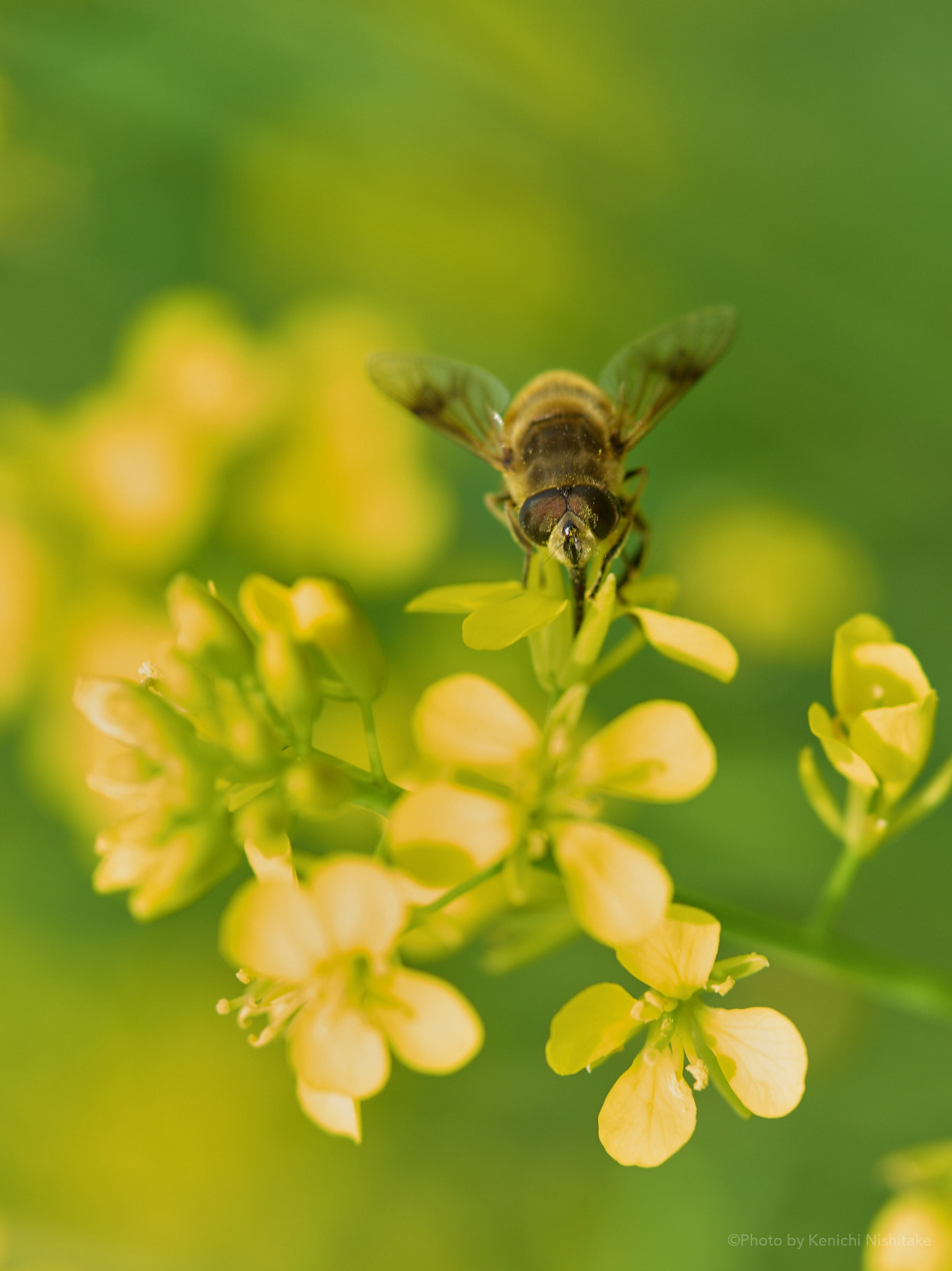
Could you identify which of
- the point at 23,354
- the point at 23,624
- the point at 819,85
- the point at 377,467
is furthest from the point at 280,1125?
the point at 819,85

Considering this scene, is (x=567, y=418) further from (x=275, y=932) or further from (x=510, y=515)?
(x=275, y=932)

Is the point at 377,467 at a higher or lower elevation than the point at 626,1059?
higher

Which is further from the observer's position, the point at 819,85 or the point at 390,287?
the point at 390,287

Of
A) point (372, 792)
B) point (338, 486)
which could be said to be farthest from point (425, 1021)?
point (338, 486)

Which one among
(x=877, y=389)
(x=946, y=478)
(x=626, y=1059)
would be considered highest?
(x=877, y=389)

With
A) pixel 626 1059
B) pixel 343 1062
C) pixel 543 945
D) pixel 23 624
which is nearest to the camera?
pixel 343 1062

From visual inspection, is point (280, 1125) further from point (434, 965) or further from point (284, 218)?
point (284, 218)

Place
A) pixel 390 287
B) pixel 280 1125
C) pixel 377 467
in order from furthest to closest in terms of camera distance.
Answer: pixel 390 287, pixel 280 1125, pixel 377 467

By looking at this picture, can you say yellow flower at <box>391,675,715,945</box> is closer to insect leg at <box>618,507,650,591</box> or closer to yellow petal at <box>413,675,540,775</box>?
yellow petal at <box>413,675,540,775</box>
